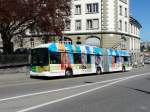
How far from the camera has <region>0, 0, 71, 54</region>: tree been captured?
1578 inches

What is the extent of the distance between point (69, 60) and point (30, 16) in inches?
417

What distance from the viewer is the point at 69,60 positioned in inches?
1367

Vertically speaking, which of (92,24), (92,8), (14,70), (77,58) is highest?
(92,8)

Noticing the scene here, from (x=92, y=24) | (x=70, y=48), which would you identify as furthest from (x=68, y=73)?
(x=92, y=24)

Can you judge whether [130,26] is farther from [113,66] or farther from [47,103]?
[47,103]

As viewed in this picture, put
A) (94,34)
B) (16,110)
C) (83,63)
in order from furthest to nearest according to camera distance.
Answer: (94,34), (83,63), (16,110)

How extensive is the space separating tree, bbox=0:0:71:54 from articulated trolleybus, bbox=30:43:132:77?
706 centimetres

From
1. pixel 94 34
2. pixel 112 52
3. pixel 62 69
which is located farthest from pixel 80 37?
pixel 62 69

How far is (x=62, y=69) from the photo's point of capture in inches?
1313

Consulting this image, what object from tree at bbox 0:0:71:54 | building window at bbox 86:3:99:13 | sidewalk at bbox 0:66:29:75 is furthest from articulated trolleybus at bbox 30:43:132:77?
building window at bbox 86:3:99:13

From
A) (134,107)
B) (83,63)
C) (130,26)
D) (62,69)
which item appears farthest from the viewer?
(130,26)

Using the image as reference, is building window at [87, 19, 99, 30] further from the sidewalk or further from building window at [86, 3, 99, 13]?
the sidewalk

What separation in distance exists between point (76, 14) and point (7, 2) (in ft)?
132

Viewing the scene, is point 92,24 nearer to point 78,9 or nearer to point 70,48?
point 78,9
